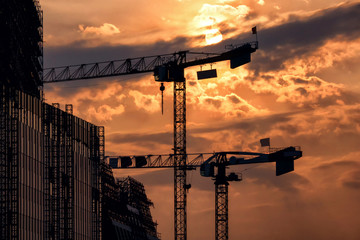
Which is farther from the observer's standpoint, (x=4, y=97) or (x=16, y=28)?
(x=16, y=28)

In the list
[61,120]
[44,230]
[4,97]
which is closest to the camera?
[4,97]

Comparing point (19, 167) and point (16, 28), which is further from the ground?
point (16, 28)

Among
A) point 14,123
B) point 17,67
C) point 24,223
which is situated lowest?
point 24,223

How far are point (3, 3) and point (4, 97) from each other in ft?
57.7

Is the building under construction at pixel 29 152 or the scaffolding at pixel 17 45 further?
the scaffolding at pixel 17 45

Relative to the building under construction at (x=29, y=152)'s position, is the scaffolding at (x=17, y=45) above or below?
above

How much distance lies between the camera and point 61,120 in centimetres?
19075

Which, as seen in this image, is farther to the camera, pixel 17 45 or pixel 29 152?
pixel 17 45

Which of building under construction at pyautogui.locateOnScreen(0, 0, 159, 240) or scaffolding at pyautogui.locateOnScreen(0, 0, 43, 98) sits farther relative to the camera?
scaffolding at pyautogui.locateOnScreen(0, 0, 43, 98)

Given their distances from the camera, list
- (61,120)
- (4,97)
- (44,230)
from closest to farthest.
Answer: (4,97), (44,230), (61,120)

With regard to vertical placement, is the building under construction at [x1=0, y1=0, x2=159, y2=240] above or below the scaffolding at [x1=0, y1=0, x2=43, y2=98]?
below

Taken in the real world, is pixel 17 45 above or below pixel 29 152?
above

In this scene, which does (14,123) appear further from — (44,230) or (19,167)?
(44,230)

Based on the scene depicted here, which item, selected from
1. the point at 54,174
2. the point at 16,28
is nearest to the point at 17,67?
the point at 16,28
